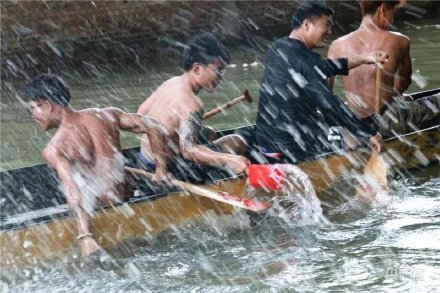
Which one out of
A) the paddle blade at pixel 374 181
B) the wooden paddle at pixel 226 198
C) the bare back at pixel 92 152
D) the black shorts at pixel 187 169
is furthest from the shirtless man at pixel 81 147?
the paddle blade at pixel 374 181

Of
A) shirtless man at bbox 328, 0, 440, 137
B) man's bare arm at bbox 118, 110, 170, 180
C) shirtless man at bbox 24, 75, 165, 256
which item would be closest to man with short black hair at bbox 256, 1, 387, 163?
man's bare arm at bbox 118, 110, 170, 180

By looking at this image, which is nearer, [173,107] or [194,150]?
[194,150]

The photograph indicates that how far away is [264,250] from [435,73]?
29.6 ft

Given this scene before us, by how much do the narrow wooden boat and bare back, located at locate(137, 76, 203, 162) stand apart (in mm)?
527

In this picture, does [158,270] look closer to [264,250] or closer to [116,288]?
[116,288]

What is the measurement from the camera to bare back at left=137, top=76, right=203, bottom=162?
23.7ft

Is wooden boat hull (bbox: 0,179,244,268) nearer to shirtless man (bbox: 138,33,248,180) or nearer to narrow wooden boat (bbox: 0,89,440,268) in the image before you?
narrow wooden boat (bbox: 0,89,440,268)

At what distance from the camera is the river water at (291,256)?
6.51 metres

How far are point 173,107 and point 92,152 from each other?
0.89 meters

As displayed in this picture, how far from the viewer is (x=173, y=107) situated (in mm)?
7309

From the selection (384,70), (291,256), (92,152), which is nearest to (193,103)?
(92,152)

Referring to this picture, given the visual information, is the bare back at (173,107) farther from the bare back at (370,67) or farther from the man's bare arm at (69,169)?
the bare back at (370,67)

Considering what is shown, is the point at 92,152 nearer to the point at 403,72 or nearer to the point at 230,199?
the point at 230,199

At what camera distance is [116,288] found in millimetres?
6562
